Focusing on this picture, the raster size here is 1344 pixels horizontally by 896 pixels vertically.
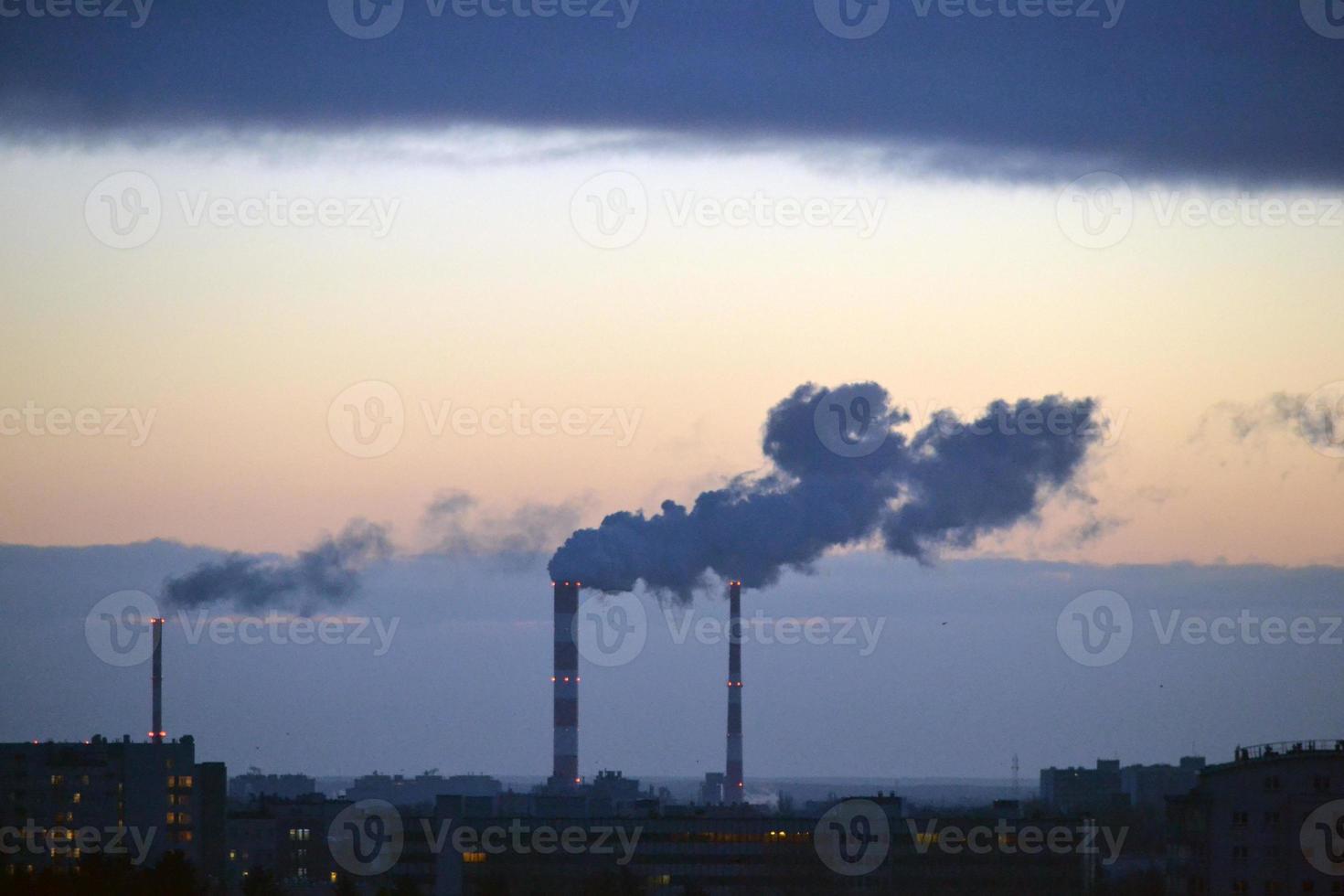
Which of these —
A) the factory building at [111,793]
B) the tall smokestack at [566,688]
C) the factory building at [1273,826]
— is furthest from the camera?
the tall smokestack at [566,688]

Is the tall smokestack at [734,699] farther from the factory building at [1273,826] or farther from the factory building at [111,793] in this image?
the factory building at [1273,826]

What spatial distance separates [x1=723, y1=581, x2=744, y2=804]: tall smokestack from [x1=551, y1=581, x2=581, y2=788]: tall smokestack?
811 cm

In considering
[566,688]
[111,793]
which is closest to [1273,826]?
[111,793]

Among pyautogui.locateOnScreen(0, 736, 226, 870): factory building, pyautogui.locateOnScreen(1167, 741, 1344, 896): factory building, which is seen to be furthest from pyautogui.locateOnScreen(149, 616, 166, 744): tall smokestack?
pyautogui.locateOnScreen(1167, 741, 1344, 896): factory building

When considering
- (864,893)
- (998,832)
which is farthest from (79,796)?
(998,832)

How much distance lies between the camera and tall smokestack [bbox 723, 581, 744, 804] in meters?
94.6

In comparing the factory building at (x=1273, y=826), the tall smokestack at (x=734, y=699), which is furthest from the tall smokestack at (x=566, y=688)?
the factory building at (x=1273, y=826)

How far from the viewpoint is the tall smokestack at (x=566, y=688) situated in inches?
3639

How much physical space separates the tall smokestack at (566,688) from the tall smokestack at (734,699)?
26.6 ft

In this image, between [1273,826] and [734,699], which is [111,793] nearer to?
[734,699]

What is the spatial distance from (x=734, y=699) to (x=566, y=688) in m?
9.86

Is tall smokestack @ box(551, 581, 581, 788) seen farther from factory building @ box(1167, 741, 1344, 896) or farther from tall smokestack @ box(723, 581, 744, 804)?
factory building @ box(1167, 741, 1344, 896)

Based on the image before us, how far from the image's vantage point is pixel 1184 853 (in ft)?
157

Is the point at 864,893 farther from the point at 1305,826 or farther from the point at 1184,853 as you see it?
the point at 1305,826
